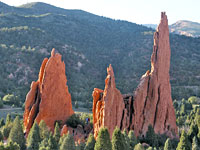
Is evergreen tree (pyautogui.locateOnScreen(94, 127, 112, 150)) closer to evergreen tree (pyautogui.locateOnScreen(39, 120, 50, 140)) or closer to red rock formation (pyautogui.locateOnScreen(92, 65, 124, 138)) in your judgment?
red rock formation (pyautogui.locateOnScreen(92, 65, 124, 138))

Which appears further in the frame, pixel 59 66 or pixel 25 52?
pixel 25 52

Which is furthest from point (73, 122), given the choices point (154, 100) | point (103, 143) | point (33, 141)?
point (103, 143)

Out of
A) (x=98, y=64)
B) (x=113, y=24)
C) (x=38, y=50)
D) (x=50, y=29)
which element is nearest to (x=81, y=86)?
(x=38, y=50)

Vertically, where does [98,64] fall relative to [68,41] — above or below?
below

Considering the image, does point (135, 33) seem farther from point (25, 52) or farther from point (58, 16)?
point (25, 52)

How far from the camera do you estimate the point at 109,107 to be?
2897 centimetres

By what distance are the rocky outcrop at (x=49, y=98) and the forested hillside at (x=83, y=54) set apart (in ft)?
119

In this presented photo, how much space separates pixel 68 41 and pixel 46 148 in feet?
358

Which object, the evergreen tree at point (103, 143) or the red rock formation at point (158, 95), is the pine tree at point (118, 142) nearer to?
the evergreen tree at point (103, 143)

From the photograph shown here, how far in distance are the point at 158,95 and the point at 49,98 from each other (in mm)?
12756

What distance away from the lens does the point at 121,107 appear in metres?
31.3

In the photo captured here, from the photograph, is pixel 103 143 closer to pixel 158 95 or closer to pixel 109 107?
pixel 109 107

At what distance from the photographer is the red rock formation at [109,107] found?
28703 mm

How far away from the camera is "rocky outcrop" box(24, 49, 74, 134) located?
33.5 m
